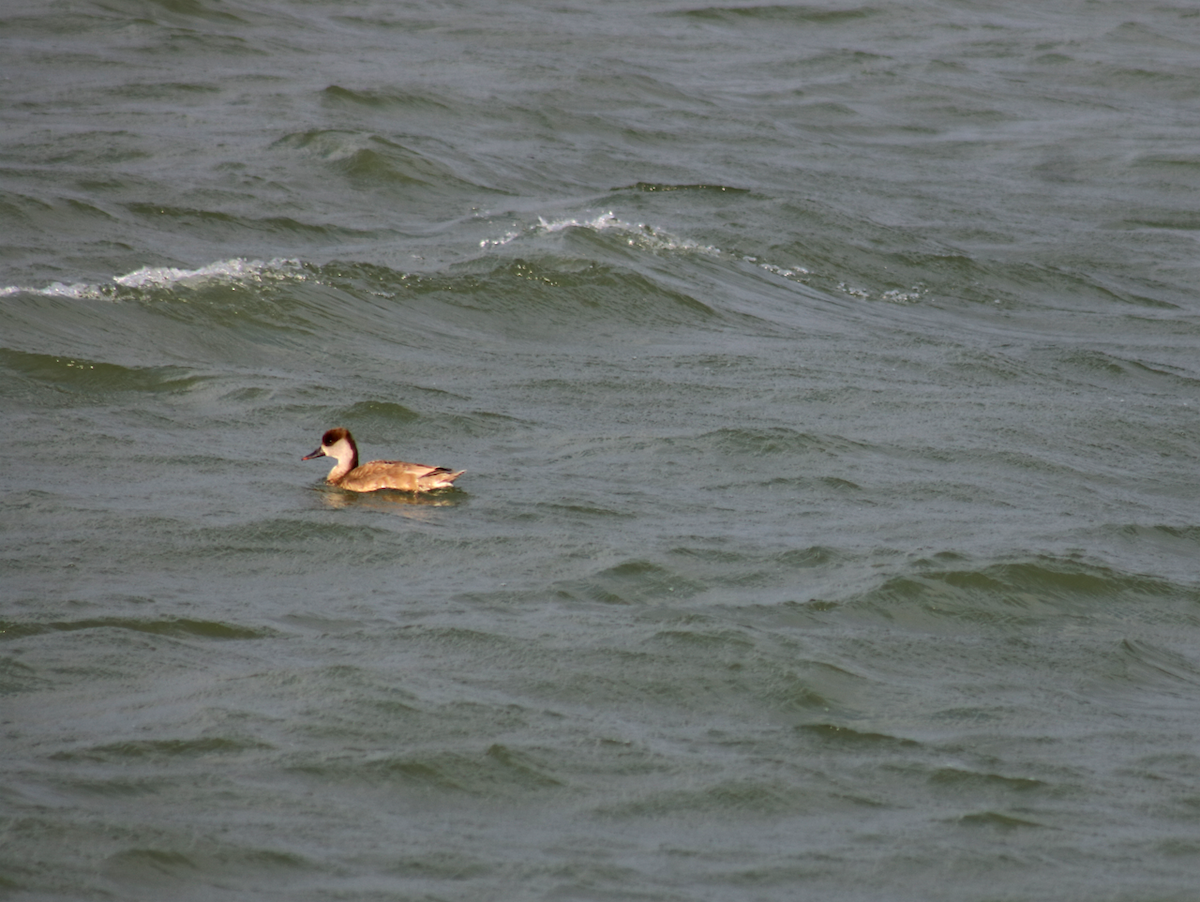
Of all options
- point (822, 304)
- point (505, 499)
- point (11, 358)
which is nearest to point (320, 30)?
point (822, 304)

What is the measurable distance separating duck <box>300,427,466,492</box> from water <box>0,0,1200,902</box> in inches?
3.7

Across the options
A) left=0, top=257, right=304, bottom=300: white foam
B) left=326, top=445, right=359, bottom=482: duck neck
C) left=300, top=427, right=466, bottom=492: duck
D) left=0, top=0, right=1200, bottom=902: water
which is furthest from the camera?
left=0, top=257, right=304, bottom=300: white foam

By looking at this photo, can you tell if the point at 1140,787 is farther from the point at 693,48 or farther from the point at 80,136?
the point at 693,48

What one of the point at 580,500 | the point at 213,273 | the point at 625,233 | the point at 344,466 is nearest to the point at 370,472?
the point at 344,466

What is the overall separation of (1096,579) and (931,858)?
281cm

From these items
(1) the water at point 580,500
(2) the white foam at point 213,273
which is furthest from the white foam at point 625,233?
(2) the white foam at point 213,273

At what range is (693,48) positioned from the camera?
21.8 metres

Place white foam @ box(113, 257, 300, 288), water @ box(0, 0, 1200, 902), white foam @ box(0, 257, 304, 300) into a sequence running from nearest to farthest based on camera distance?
water @ box(0, 0, 1200, 902)
white foam @ box(0, 257, 304, 300)
white foam @ box(113, 257, 300, 288)

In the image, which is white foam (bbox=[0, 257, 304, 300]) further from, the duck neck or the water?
the duck neck

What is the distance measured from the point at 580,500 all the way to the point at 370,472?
1062 mm

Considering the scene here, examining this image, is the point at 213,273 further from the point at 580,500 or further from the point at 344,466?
the point at 580,500

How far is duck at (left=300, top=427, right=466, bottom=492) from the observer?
7.88 m

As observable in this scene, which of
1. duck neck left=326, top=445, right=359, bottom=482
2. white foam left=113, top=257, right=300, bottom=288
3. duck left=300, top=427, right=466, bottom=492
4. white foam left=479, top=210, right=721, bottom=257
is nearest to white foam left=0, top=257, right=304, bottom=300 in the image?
white foam left=113, top=257, right=300, bottom=288

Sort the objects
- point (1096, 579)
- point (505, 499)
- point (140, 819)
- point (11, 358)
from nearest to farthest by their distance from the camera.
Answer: point (140, 819) < point (1096, 579) < point (505, 499) < point (11, 358)
